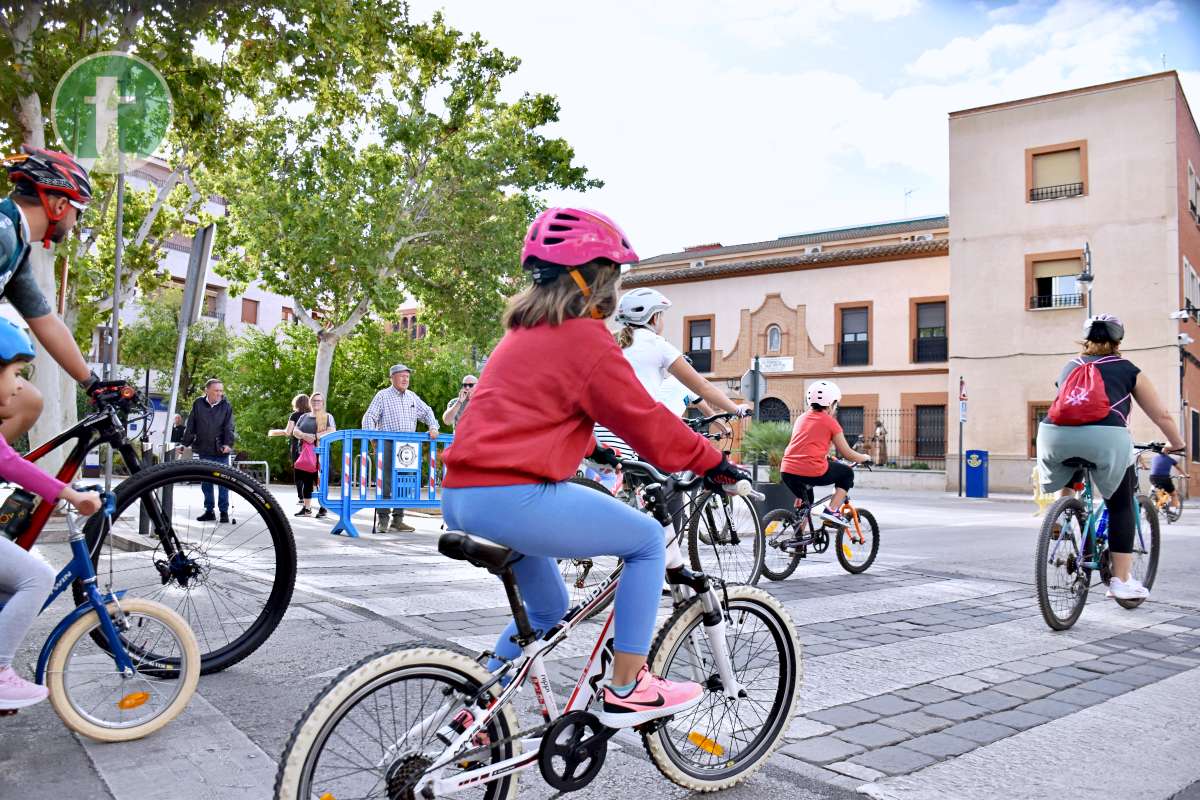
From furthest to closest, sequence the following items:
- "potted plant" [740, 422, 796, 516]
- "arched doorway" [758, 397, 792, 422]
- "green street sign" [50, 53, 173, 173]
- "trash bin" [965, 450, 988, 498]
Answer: "arched doorway" [758, 397, 792, 422] < "trash bin" [965, 450, 988, 498] < "potted plant" [740, 422, 796, 516] < "green street sign" [50, 53, 173, 173]

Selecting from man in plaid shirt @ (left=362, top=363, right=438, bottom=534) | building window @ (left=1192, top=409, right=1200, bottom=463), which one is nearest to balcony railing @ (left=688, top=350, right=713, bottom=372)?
building window @ (left=1192, top=409, right=1200, bottom=463)

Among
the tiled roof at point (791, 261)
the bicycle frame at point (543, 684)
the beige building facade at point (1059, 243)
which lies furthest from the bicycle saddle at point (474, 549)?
the tiled roof at point (791, 261)

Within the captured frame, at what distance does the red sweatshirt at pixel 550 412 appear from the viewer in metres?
2.40

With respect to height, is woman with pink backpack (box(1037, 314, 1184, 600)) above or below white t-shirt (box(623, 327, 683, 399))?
below

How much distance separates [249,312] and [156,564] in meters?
51.8

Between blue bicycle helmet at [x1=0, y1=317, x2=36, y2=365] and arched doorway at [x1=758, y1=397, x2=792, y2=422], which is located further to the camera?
arched doorway at [x1=758, y1=397, x2=792, y2=422]

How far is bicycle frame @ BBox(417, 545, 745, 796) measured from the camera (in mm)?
2240

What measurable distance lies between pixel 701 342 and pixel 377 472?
33.3 metres

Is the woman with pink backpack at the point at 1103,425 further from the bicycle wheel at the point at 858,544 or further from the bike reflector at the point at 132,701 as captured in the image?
the bike reflector at the point at 132,701

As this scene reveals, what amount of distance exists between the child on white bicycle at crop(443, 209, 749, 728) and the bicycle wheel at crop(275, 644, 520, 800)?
18 centimetres

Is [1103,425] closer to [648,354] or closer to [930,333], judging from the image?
[648,354]

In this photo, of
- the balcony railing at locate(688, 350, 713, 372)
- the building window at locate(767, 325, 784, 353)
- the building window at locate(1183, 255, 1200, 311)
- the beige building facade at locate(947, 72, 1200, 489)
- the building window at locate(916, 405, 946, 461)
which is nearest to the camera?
the beige building facade at locate(947, 72, 1200, 489)

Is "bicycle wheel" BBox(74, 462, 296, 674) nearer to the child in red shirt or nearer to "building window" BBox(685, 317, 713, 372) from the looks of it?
the child in red shirt

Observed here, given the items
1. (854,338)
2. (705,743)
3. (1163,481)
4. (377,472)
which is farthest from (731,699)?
(854,338)
